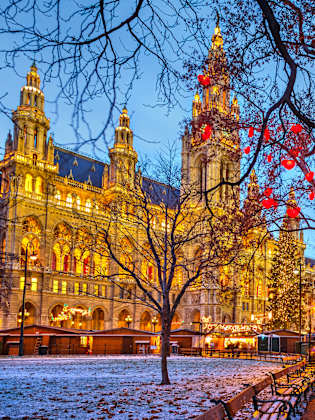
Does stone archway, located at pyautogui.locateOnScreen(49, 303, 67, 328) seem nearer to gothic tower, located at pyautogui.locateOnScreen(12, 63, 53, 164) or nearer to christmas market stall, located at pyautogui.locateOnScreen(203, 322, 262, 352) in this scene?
gothic tower, located at pyautogui.locateOnScreen(12, 63, 53, 164)

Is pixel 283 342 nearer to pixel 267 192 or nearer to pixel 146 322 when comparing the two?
pixel 267 192

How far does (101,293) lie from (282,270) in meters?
24.8

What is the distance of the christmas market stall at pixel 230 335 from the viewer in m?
46.8

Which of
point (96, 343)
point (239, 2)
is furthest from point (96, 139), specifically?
point (96, 343)

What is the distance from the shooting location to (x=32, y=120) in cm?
6272

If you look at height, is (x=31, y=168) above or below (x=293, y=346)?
above

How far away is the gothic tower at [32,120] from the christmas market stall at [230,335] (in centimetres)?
3191

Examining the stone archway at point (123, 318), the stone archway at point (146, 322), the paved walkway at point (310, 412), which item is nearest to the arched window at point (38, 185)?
the stone archway at point (123, 318)

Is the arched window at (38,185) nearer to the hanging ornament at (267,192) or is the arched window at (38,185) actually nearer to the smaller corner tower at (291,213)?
the smaller corner tower at (291,213)

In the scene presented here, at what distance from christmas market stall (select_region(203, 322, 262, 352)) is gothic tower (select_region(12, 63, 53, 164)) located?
31914mm

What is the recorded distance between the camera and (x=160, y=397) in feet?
38.5

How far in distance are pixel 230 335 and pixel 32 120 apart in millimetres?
36596

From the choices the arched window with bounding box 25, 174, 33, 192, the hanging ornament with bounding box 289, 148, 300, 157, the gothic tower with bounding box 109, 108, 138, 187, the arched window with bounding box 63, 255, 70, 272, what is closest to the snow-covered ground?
the hanging ornament with bounding box 289, 148, 300, 157

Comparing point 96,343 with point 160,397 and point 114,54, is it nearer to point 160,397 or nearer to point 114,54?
point 160,397
